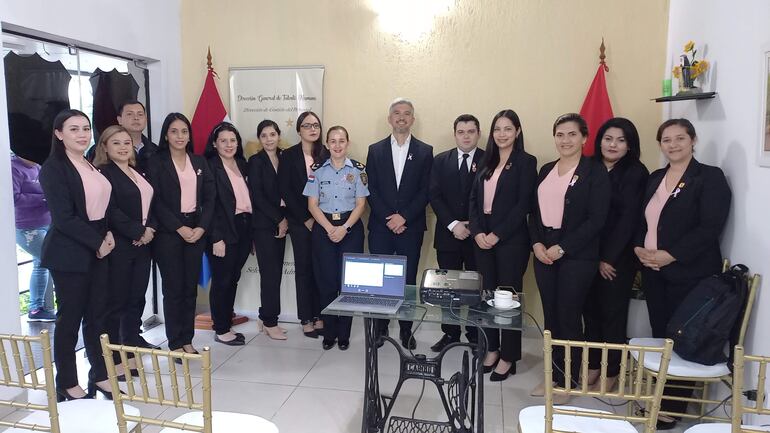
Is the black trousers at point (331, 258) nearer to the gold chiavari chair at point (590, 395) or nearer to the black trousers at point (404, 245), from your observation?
the black trousers at point (404, 245)

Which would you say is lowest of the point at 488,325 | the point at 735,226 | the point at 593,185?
the point at 488,325

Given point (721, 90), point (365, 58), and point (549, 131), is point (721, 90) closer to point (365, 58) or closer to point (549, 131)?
point (549, 131)

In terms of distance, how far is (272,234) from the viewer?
3.89 meters

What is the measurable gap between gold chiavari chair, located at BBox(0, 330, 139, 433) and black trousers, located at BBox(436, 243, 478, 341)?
224 cm

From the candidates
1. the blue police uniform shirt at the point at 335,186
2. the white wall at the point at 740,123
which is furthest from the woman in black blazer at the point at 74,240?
the white wall at the point at 740,123

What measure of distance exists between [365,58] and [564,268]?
2195 millimetres

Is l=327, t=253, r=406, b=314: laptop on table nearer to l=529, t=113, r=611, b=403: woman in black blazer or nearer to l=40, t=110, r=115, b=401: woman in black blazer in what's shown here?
l=529, t=113, r=611, b=403: woman in black blazer

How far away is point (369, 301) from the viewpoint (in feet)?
8.41

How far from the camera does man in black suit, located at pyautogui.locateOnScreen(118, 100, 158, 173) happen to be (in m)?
3.47

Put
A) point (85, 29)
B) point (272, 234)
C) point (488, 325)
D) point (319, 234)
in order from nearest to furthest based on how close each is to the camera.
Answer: point (488, 325)
point (85, 29)
point (319, 234)
point (272, 234)

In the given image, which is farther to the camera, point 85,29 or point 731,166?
point 85,29

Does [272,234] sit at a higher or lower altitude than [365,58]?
lower

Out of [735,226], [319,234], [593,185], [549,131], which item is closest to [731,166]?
[735,226]

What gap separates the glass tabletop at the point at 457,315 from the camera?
2.32 metres
